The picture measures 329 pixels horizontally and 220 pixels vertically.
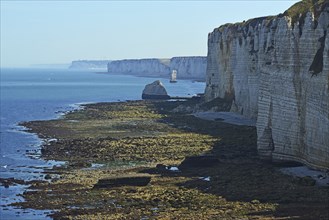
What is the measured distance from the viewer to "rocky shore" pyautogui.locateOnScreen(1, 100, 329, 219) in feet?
117

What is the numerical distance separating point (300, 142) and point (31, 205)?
17703mm

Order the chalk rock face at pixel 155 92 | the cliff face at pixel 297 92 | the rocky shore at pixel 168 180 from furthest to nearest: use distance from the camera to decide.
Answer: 1. the chalk rock face at pixel 155 92
2. the cliff face at pixel 297 92
3. the rocky shore at pixel 168 180

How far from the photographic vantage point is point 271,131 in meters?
51.2

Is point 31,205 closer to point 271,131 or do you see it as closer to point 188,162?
point 188,162

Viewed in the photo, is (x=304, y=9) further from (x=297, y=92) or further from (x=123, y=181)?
(x=123, y=181)

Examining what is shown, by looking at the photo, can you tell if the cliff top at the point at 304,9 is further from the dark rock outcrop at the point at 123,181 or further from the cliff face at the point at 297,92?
the dark rock outcrop at the point at 123,181

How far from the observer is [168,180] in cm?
4416

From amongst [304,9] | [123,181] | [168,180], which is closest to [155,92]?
[304,9]

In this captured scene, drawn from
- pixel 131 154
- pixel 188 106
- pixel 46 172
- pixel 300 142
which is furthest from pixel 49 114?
pixel 300 142

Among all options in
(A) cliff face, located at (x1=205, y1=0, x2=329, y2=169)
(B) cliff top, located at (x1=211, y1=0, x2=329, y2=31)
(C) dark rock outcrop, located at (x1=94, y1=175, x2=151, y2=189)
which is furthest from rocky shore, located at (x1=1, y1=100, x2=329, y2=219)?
(B) cliff top, located at (x1=211, y1=0, x2=329, y2=31)

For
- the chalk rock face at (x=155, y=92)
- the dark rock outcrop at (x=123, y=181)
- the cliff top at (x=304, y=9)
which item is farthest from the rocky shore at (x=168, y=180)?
the chalk rock face at (x=155, y=92)

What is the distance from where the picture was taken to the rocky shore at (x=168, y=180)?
117ft

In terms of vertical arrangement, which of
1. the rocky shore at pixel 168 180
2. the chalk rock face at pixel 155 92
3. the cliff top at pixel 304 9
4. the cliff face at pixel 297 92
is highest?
the cliff top at pixel 304 9

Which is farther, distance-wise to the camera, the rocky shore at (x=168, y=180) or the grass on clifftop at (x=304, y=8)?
the grass on clifftop at (x=304, y=8)
